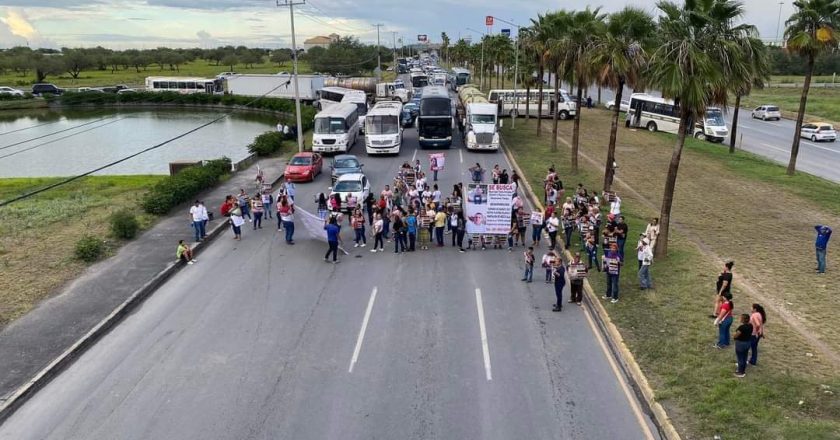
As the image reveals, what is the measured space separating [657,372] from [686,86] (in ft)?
26.8

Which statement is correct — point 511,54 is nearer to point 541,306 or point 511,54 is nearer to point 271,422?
point 541,306

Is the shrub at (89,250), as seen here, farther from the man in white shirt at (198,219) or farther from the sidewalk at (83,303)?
the man in white shirt at (198,219)

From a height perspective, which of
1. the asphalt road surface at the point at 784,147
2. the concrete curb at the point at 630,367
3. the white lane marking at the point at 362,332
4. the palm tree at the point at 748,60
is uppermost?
the palm tree at the point at 748,60

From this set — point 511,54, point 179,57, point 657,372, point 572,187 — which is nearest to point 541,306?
point 657,372

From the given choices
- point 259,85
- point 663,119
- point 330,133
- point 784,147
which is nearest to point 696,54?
point 330,133

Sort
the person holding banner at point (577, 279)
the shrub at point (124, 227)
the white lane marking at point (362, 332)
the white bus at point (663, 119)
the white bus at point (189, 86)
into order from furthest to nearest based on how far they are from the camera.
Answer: the white bus at point (189, 86), the white bus at point (663, 119), the shrub at point (124, 227), the person holding banner at point (577, 279), the white lane marking at point (362, 332)

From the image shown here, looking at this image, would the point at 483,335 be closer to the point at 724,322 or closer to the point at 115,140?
the point at 724,322

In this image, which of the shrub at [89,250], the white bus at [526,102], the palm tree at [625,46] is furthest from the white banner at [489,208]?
the white bus at [526,102]

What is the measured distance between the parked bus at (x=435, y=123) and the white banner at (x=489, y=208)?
19.8 metres

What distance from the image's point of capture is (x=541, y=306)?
1554 centimetres

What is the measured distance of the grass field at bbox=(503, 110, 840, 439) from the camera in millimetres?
10375

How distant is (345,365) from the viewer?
12.5 metres

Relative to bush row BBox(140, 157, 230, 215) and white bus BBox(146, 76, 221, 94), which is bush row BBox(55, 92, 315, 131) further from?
bush row BBox(140, 157, 230, 215)

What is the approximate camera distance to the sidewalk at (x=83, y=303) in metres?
12.9
